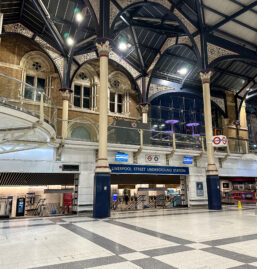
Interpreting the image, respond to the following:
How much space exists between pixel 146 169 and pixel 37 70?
10845mm

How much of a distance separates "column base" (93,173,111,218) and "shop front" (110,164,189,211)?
2.92 meters

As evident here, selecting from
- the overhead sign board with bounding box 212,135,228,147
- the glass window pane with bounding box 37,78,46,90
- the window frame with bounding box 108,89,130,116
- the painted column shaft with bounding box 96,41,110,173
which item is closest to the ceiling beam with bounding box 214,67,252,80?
the window frame with bounding box 108,89,130,116

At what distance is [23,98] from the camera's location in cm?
748

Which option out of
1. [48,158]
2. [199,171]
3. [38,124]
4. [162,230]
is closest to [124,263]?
[162,230]

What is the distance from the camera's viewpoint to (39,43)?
665 inches

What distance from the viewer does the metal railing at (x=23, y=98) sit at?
275 inches

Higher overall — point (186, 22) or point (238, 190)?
point (186, 22)

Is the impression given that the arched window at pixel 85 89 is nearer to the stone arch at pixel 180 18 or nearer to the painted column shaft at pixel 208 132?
the stone arch at pixel 180 18

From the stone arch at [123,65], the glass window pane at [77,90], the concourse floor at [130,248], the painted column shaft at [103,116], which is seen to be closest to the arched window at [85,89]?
the glass window pane at [77,90]

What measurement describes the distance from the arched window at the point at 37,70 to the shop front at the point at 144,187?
848 centimetres

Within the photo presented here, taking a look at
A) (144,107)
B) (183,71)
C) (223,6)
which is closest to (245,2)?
(223,6)

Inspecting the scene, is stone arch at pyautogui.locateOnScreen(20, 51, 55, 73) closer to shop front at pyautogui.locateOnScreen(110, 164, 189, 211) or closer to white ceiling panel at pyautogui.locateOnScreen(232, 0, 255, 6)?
shop front at pyautogui.locateOnScreen(110, 164, 189, 211)

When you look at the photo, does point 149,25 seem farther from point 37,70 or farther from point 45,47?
point 37,70

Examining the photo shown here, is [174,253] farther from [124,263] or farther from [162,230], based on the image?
[162,230]
